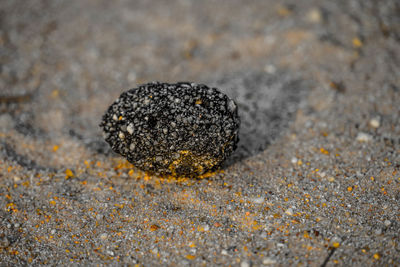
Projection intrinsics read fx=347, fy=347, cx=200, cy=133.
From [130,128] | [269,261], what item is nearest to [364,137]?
[269,261]

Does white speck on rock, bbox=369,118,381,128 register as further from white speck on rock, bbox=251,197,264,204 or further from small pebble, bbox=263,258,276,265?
small pebble, bbox=263,258,276,265

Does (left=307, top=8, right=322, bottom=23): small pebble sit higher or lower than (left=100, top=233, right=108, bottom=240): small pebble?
higher

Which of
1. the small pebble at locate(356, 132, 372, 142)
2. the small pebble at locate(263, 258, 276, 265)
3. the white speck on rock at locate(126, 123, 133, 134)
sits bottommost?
the small pebble at locate(263, 258, 276, 265)

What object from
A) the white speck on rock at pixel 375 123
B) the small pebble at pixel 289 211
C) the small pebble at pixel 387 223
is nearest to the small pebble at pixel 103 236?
the small pebble at pixel 289 211

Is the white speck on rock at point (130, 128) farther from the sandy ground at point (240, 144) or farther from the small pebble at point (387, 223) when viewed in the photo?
the small pebble at point (387, 223)

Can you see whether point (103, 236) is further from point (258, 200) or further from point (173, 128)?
point (258, 200)

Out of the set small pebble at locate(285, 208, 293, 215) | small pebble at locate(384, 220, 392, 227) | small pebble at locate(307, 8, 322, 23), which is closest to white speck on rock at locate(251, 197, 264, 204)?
small pebble at locate(285, 208, 293, 215)

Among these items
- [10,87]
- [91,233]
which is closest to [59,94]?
[10,87]
